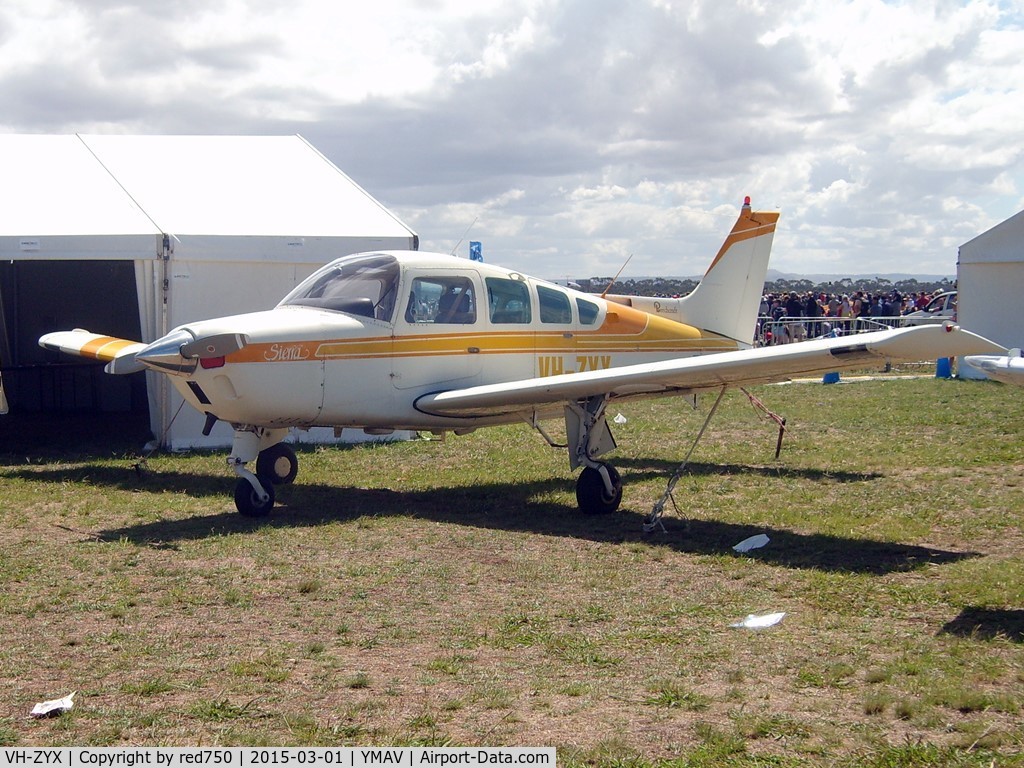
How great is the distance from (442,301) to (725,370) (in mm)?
3208

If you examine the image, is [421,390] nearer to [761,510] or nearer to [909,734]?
[761,510]

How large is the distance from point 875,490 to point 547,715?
7004 millimetres

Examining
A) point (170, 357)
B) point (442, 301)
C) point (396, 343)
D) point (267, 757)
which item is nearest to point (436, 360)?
point (396, 343)

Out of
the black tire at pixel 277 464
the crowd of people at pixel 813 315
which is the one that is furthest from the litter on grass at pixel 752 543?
the crowd of people at pixel 813 315

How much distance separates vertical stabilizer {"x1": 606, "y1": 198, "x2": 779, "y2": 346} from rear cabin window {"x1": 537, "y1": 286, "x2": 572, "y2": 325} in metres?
1.85

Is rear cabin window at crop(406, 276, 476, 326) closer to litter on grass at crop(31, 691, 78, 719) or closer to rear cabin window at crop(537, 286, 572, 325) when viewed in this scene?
rear cabin window at crop(537, 286, 572, 325)

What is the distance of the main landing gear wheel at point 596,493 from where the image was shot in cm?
1023

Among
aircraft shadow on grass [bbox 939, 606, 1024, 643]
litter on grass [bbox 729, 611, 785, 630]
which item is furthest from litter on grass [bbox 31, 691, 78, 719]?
aircraft shadow on grass [bbox 939, 606, 1024, 643]

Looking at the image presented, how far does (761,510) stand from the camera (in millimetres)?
10102

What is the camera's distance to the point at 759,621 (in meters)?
6.47

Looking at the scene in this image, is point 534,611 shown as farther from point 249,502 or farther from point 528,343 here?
point 528,343

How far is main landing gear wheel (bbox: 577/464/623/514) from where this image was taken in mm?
10234

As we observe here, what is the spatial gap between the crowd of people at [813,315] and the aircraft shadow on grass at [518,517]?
1827 cm

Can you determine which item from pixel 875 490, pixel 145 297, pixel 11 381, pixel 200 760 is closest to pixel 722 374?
pixel 875 490
